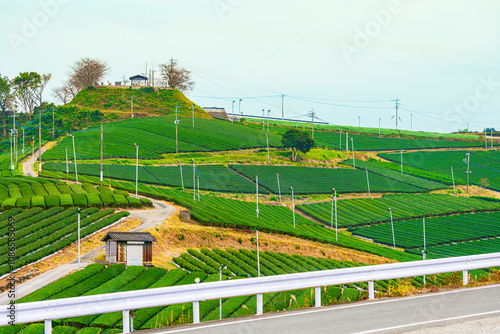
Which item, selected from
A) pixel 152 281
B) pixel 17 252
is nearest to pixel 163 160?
pixel 17 252

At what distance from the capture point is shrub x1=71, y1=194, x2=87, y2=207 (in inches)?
2335

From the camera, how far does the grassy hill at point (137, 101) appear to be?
529ft

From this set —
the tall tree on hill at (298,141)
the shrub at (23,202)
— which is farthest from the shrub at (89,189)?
the tall tree on hill at (298,141)

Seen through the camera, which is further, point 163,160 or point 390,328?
point 163,160

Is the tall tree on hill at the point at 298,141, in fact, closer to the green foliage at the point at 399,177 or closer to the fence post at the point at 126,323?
the green foliage at the point at 399,177

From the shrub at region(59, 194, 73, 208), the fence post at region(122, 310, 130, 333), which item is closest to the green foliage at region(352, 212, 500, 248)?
the shrub at region(59, 194, 73, 208)

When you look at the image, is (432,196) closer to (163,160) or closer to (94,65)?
(163,160)

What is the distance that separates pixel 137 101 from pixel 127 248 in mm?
128538

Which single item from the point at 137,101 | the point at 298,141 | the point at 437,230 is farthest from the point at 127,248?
the point at 137,101

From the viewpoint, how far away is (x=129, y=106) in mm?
163250

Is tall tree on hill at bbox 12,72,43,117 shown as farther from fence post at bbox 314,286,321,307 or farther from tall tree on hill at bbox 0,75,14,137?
fence post at bbox 314,286,321,307

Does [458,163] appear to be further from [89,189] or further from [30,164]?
[89,189]

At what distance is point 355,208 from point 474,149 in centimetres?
8284

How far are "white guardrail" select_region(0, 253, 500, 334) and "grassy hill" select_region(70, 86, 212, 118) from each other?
14665 centimetres
